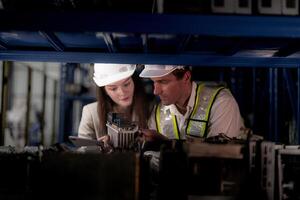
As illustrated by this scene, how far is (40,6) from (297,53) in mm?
2000

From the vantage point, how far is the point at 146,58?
3057 millimetres

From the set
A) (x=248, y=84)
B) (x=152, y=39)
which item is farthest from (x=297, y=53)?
(x=248, y=84)

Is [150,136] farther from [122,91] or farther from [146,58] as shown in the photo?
[122,91]

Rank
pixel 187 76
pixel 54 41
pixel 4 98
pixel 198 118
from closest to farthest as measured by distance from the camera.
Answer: pixel 54 41 → pixel 198 118 → pixel 187 76 → pixel 4 98

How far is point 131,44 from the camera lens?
10.1 feet

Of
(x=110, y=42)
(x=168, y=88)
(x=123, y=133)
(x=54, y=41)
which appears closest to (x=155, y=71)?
(x=168, y=88)

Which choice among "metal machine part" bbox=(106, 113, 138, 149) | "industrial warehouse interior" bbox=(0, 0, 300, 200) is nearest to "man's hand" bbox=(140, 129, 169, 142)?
"industrial warehouse interior" bbox=(0, 0, 300, 200)

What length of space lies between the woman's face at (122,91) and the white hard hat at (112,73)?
4.5 inches

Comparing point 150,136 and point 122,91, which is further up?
point 122,91

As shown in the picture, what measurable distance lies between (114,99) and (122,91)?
17cm

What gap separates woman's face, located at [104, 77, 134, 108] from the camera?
158 inches

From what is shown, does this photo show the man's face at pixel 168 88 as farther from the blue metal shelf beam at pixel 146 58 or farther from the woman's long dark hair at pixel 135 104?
the blue metal shelf beam at pixel 146 58

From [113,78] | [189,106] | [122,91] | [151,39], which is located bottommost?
[189,106]

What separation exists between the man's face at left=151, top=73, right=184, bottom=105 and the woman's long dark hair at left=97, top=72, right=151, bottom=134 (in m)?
0.35
